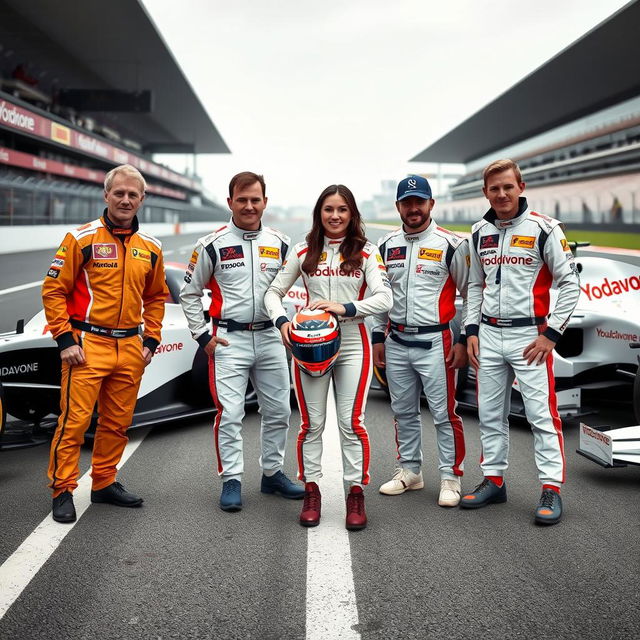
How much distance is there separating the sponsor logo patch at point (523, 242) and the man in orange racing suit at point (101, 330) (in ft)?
6.32

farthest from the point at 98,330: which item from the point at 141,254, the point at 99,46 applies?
the point at 99,46

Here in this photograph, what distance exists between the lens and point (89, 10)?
28062mm

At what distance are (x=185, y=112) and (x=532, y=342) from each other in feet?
172

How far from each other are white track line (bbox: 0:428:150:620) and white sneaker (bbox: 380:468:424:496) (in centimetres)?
162

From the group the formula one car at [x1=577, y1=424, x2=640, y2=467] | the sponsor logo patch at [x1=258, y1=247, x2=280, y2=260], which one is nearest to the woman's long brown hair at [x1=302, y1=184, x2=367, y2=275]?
the sponsor logo patch at [x1=258, y1=247, x2=280, y2=260]

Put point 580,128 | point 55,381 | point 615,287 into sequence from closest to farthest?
point 55,381 < point 615,287 < point 580,128

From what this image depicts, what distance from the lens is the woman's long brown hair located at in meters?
3.60

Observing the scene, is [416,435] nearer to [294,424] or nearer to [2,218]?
[294,424]

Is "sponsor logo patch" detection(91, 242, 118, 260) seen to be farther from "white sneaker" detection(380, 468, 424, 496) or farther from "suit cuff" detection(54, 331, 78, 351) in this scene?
"white sneaker" detection(380, 468, 424, 496)

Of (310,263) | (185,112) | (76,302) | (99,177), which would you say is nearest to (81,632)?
(76,302)

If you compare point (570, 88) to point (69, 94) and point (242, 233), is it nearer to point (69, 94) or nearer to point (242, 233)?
point (69, 94)

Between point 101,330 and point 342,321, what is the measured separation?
125cm

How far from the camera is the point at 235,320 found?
3861 millimetres

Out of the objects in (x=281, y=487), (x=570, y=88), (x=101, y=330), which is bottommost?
(x=281, y=487)
